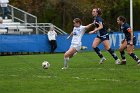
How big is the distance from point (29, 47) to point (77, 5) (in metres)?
21.0

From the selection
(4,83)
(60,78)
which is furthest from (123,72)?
Result: (4,83)

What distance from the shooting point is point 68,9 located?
182ft

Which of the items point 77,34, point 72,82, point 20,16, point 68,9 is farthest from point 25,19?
point 72,82

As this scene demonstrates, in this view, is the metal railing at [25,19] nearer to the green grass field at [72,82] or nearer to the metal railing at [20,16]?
the metal railing at [20,16]

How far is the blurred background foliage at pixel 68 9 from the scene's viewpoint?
2162 inches

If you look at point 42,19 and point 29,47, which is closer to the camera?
point 29,47

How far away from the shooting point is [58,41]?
3725 centimetres

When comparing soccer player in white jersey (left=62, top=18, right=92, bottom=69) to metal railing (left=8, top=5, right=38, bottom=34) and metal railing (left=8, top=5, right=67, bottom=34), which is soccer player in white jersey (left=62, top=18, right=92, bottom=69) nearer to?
metal railing (left=8, top=5, right=67, bottom=34)

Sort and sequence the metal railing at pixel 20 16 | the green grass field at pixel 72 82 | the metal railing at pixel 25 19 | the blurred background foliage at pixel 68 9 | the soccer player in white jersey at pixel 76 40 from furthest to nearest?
the blurred background foliage at pixel 68 9 < the metal railing at pixel 20 16 < the metal railing at pixel 25 19 < the soccer player in white jersey at pixel 76 40 < the green grass field at pixel 72 82

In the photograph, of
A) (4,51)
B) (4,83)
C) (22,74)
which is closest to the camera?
(4,83)

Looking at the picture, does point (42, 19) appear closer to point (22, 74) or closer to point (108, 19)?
point (108, 19)

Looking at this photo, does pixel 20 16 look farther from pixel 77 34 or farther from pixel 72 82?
pixel 72 82

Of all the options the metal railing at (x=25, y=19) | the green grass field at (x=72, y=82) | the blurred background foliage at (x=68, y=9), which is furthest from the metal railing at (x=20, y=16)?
the green grass field at (x=72, y=82)

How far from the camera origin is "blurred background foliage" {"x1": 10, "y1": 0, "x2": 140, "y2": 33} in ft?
180
